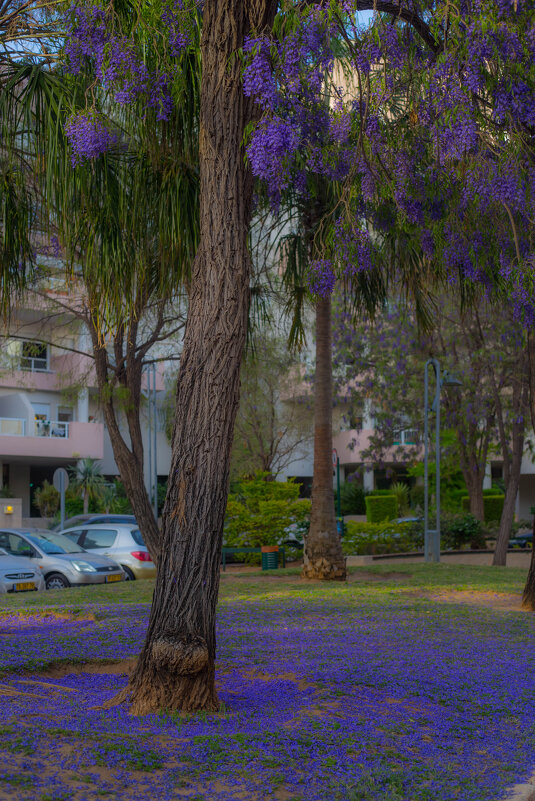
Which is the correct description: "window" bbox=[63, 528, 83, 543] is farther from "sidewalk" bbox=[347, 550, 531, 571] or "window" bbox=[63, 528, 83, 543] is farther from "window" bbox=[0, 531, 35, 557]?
"sidewalk" bbox=[347, 550, 531, 571]

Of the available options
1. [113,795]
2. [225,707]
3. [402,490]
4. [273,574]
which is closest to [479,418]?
[273,574]

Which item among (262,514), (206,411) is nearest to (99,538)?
(262,514)

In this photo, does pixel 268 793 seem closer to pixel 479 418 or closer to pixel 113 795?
pixel 113 795

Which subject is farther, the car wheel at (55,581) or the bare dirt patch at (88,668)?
the car wheel at (55,581)

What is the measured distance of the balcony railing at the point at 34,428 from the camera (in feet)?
124

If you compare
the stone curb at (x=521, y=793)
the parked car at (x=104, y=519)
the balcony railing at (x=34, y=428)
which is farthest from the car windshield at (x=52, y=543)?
the balcony railing at (x=34, y=428)

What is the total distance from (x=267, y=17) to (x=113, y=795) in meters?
5.72

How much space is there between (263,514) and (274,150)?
51.6ft

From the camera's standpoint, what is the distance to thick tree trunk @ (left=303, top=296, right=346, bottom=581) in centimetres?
1558

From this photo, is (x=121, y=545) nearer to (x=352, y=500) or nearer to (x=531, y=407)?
(x=531, y=407)

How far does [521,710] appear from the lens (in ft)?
20.9

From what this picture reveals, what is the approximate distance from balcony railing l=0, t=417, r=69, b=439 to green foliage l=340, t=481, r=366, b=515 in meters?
14.1

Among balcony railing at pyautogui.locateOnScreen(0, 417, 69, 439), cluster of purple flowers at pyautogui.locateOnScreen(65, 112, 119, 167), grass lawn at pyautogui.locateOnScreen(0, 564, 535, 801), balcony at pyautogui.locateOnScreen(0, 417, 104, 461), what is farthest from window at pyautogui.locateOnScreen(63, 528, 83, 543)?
balcony railing at pyautogui.locateOnScreen(0, 417, 69, 439)

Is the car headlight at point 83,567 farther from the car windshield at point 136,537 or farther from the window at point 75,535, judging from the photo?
the window at point 75,535
